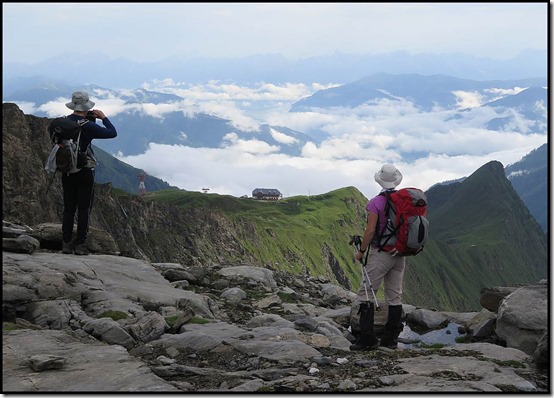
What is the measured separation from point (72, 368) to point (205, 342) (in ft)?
11.8

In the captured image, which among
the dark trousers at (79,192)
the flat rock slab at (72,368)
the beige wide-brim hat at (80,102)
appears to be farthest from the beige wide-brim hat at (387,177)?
the dark trousers at (79,192)

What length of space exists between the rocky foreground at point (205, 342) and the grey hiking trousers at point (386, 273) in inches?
48.7

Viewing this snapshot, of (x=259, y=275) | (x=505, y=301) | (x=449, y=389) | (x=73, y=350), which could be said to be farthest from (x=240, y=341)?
(x=259, y=275)

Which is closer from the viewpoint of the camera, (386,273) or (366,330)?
(366,330)

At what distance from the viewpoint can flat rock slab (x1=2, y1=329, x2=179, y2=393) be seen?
9884mm

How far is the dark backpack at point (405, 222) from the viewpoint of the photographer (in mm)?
13125

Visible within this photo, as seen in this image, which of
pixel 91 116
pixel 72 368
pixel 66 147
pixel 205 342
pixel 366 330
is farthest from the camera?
pixel 91 116

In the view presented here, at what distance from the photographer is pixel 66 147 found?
17.8 metres

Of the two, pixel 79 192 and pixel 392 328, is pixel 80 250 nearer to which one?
pixel 79 192

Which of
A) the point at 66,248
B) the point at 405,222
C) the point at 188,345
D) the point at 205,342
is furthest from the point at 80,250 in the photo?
the point at 405,222

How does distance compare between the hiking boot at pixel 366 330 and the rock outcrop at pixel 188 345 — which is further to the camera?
the hiking boot at pixel 366 330

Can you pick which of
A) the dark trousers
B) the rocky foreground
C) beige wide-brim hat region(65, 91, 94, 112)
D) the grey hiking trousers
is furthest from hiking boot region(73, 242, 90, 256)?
the grey hiking trousers

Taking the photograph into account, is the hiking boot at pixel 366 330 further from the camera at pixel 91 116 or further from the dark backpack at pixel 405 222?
the camera at pixel 91 116

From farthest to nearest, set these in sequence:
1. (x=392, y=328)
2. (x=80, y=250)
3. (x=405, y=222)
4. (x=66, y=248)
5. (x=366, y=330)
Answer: (x=80, y=250) < (x=66, y=248) < (x=392, y=328) < (x=366, y=330) < (x=405, y=222)
